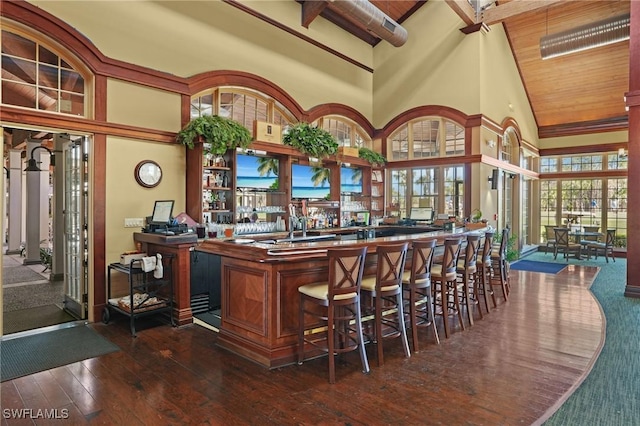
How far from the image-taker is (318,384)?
319 cm

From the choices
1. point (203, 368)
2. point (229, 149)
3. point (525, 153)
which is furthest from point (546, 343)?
point (525, 153)

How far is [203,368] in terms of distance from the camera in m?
3.49

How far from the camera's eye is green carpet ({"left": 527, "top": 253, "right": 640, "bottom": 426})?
107 inches

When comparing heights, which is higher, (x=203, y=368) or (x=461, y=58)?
(x=461, y=58)

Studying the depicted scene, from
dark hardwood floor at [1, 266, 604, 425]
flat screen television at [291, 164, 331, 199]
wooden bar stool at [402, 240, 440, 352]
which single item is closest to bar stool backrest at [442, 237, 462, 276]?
wooden bar stool at [402, 240, 440, 352]

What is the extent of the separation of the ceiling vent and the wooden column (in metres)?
4.14

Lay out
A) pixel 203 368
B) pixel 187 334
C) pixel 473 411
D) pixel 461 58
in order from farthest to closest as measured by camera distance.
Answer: pixel 461 58
pixel 187 334
pixel 203 368
pixel 473 411

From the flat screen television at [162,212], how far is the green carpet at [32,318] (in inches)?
67.1

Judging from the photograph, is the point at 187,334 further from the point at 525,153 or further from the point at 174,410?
the point at 525,153

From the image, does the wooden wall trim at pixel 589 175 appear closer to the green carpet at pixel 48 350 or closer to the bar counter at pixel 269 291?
the bar counter at pixel 269 291

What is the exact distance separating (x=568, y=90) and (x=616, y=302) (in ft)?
25.4

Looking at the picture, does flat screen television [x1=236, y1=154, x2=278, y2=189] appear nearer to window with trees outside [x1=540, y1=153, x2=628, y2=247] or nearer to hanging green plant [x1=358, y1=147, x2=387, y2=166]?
hanging green plant [x1=358, y1=147, x2=387, y2=166]

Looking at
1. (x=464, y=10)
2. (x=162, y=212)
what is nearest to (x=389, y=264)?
(x=162, y=212)

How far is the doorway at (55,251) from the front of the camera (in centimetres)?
496
